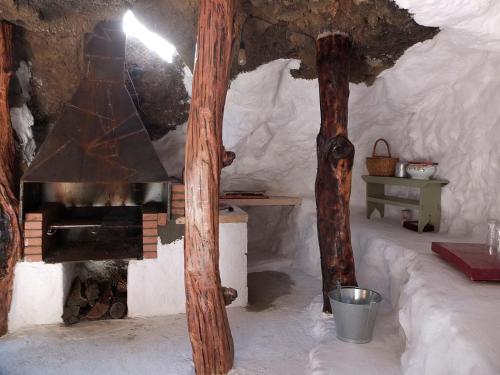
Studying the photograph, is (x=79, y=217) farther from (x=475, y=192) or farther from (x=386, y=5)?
(x=475, y=192)

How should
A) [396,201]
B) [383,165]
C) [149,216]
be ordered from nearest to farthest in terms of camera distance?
1. [149,216]
2. [396,201]
3. [383,165]

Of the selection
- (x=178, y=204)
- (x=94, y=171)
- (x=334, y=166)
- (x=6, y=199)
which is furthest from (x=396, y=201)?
(x=6, y=199)

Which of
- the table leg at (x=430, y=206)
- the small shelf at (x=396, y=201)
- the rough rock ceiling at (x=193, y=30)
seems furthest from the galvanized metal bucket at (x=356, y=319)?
the rough rock ceiling at (x=193, y=30)

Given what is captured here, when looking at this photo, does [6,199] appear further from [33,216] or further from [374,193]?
[374,193]

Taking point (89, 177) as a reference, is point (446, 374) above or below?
below

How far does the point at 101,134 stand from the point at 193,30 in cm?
122

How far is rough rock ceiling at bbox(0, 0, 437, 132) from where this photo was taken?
2953 millimetres

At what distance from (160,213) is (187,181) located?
3.82 ft

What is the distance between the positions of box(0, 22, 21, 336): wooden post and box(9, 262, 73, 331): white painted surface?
0.19ft

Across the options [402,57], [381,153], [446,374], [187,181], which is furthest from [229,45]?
[381,153]

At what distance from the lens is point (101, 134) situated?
338 cm

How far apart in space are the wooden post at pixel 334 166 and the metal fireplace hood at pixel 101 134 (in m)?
1.38

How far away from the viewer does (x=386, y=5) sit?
277 cm

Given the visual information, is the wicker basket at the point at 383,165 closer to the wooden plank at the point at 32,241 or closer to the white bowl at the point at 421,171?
the white bowl at the point at 421,171
